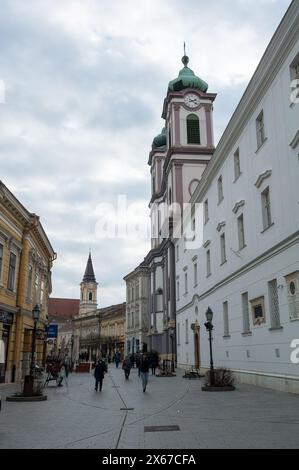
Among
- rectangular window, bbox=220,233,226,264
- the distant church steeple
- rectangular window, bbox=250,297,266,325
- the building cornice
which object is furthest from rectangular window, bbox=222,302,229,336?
the distant church steeple

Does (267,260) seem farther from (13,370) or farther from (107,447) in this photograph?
(13,370)

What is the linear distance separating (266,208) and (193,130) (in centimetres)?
3047

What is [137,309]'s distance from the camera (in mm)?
78250

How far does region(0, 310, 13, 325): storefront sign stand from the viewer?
2346 centimetres

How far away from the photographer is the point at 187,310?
40625 millimetres

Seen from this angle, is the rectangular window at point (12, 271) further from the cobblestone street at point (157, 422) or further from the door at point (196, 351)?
the door at point (196, 351)

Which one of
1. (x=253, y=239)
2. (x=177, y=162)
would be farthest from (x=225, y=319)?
(x=177, y=162)

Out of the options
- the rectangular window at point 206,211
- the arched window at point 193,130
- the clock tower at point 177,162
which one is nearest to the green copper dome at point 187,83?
the clock tower at point 177,162

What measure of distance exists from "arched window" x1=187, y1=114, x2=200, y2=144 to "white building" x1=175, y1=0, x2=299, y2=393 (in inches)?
731

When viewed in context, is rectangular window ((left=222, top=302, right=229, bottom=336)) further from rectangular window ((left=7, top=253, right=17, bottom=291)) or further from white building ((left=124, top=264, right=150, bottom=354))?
white building ((left=124, top=264, right=150, bottom=354))

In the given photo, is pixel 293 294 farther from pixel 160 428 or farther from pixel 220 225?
pixel 220 225

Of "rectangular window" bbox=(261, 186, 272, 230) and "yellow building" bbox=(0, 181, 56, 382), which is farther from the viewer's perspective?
"yellow building" bbox=(0, 181, 56, 382)

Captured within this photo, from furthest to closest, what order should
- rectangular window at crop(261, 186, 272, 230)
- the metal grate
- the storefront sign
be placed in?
1. the storefront sign
2. rectangular window at crop(261, 186, 272, 230)
3. the metal grate

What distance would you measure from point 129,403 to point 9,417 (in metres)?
4.85
